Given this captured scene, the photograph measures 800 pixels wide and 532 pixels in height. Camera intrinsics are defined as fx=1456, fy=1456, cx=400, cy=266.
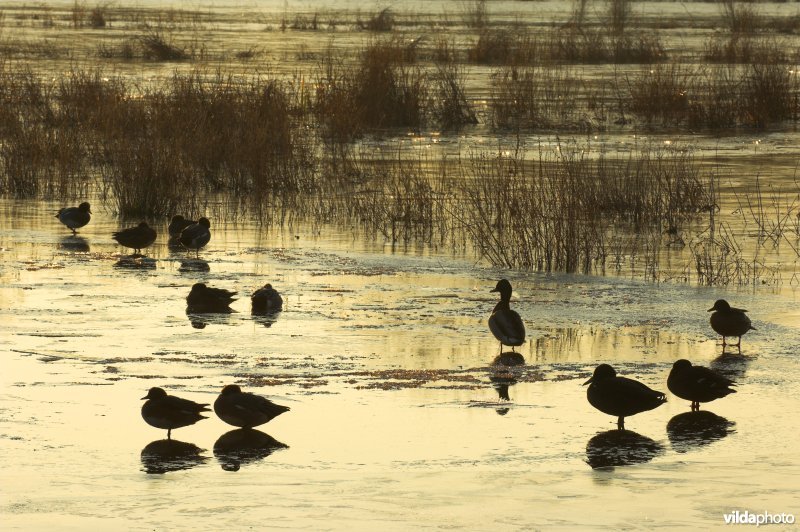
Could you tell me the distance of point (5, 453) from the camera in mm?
8039

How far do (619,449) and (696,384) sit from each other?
1.05 meters

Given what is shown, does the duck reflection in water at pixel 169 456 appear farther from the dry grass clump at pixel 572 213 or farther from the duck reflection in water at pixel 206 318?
the dry grass clump at pixel 572 213

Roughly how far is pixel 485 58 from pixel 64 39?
16092 millimetres

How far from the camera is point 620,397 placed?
855cm

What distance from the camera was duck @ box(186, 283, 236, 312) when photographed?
475 inches

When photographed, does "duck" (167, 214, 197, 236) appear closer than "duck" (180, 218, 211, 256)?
No

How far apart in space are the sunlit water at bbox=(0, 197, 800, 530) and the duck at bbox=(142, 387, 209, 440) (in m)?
0.14

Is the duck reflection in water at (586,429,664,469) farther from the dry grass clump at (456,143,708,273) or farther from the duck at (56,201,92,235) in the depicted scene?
the duck at (56,201,92,235)

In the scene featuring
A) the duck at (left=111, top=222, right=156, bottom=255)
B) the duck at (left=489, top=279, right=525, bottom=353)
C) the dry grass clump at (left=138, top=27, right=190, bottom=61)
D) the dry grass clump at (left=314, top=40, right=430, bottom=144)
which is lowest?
the duck at (left=489, top=279, right=525, bottom=353)

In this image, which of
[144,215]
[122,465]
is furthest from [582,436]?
[144,215]

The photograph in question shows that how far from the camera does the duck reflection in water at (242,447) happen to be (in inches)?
312

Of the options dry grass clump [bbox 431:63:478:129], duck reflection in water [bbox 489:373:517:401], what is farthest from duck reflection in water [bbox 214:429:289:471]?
dry grass clump [bbox 431:63:478:129]

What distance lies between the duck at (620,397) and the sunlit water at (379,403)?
157 millimetres

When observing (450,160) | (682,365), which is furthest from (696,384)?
(450,160)
